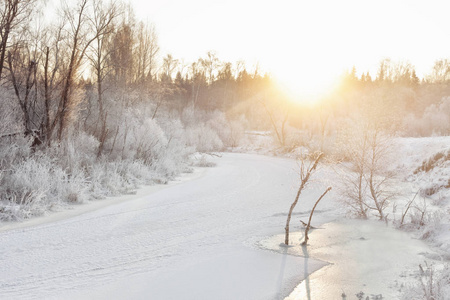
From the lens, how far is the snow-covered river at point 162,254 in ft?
13.7

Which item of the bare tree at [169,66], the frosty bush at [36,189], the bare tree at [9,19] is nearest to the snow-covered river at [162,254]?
the frosty bush at [36,189]

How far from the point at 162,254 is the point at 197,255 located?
21.2 inches

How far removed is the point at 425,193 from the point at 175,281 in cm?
902

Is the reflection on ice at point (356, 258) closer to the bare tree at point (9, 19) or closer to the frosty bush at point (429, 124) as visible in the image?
the bare tree at point (9, 19)

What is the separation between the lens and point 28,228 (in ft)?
19.7

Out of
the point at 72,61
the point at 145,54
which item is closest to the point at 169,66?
the point at 145,54

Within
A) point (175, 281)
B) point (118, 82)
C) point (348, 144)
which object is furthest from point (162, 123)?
point (175, 281)

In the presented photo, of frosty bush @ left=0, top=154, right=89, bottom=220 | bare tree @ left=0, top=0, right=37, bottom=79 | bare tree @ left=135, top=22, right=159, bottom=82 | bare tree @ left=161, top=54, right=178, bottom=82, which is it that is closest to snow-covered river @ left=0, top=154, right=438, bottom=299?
frosty bush @ left=0, top=154, right=89, bottom=220

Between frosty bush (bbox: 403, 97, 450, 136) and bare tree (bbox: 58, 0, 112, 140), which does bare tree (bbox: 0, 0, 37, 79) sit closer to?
bare tree (bbox: 58, 0, 112, 140)

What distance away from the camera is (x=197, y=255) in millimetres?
5348

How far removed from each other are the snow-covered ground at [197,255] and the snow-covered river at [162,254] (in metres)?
0.01

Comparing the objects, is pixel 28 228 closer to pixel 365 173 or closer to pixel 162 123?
pixel 365 173

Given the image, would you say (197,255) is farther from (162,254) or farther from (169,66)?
(169,66)

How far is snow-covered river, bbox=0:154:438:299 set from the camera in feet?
13.7
